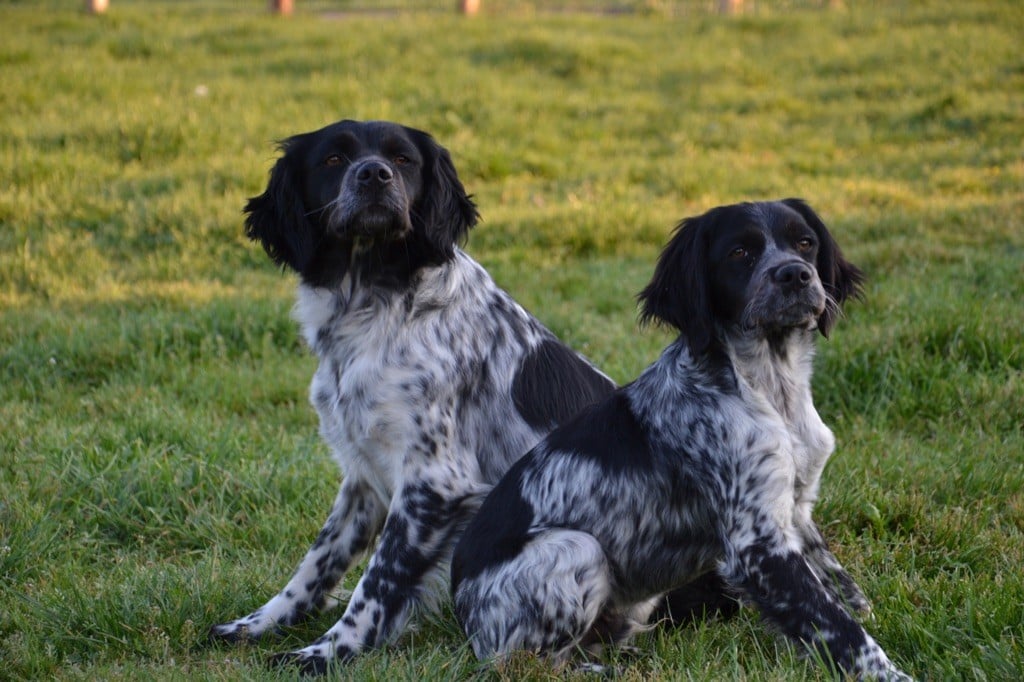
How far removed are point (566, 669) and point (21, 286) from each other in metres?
5.80

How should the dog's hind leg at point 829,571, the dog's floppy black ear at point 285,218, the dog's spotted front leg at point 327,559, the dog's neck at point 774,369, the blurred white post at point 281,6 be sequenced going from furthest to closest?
the blurred white post at point 281,6 → the dog's floppy black ear at point 285,218 → the dog's spotted front leg at point 327,559 → the dog's hind leg at point 829,571 → the dog's neck at point 774,369

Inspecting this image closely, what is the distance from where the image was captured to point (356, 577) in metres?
4.45

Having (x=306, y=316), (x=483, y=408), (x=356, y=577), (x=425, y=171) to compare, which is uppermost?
(x=425, y=171)

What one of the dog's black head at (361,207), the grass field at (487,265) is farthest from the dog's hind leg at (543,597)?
the dog's black head at (361,207)

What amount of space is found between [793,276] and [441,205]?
1361 millimetres

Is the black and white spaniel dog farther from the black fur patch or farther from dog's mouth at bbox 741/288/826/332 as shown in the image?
the black fur patch

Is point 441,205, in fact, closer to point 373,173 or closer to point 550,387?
point 373,173

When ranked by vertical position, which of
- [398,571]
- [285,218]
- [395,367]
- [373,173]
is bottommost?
[398,571]

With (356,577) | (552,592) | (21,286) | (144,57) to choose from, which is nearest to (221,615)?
(356,577)

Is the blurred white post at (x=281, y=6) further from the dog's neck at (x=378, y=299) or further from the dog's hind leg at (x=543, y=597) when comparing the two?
the dog's hind leg at (x=543, y=597)

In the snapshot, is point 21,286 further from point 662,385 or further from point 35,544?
point 662,385

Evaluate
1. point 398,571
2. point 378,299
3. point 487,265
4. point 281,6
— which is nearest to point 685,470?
point 398,571

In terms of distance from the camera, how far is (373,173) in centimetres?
398

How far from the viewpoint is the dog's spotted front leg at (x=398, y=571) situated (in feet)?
12.5
